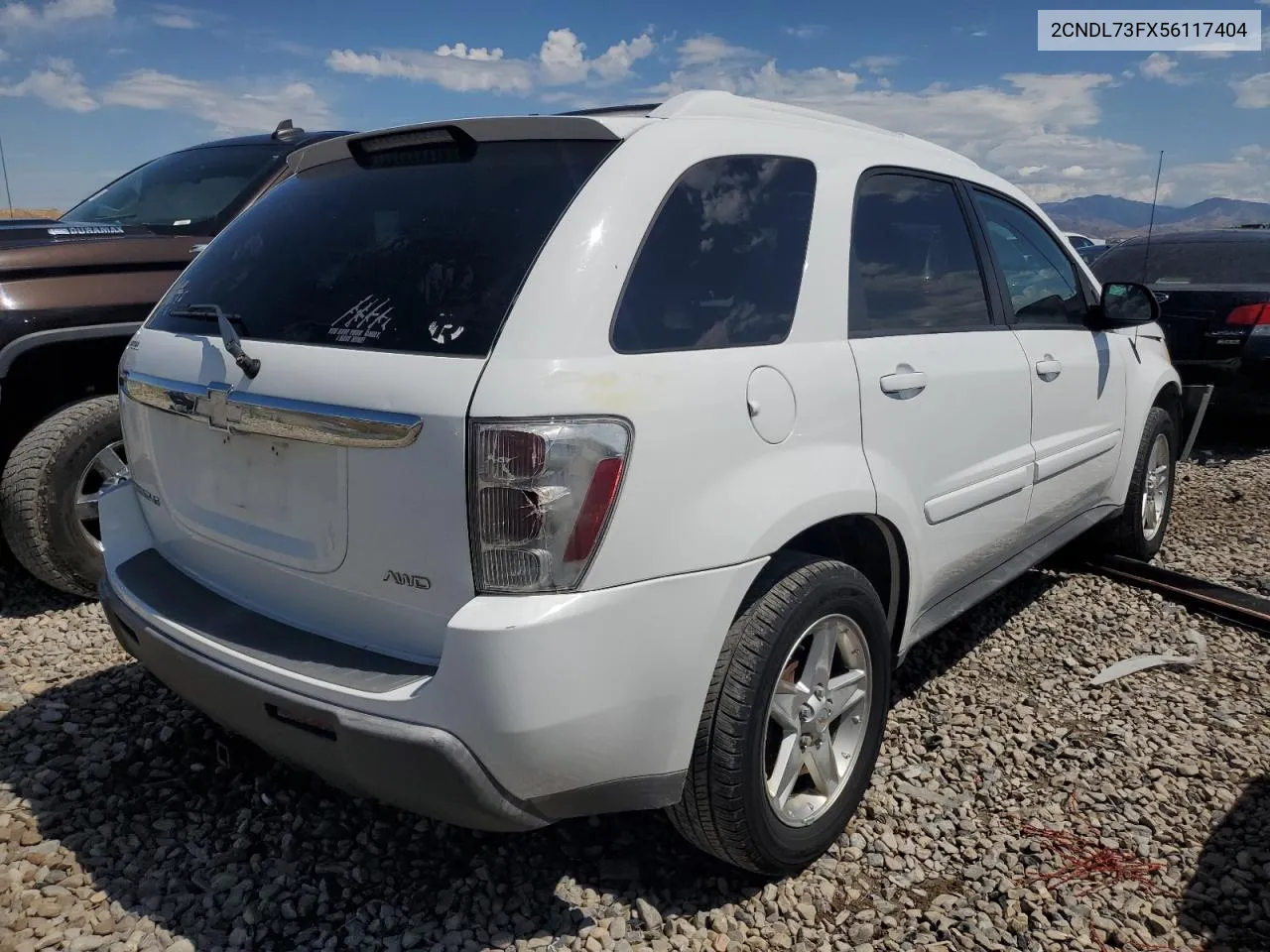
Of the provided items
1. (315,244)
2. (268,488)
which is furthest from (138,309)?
(268,488)

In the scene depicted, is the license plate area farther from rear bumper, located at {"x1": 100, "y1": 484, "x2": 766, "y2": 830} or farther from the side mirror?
the side mirror

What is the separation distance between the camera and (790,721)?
2.31 meters

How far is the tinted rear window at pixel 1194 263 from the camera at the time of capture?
23.7 feet

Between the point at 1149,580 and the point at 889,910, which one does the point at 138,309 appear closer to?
the point at 889,910

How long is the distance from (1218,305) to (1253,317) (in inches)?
9.4

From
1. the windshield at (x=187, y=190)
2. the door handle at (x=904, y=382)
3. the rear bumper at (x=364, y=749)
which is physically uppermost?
the windshield at (x=187, y=190)

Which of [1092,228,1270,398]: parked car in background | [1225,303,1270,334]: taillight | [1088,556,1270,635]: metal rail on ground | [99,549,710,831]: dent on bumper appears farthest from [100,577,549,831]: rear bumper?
[1225,303,1270,334]: taillight

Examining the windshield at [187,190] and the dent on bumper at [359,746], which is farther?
the windshield at [187,190]

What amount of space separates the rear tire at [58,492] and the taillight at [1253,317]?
7099mm

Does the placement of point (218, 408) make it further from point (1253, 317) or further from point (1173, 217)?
point (1173, 217)

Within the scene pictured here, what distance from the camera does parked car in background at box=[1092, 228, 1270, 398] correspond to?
6.87 meters

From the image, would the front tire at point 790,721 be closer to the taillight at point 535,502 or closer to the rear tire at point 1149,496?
the taillight at point 535,502

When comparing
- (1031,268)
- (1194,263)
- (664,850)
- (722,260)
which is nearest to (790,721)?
(664,850)

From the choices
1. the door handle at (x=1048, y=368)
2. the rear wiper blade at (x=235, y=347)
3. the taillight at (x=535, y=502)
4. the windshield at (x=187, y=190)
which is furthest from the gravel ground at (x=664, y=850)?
the windshield at (x=187, y=190)
